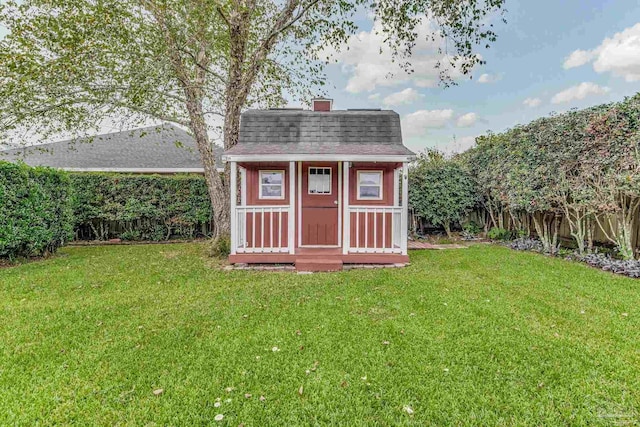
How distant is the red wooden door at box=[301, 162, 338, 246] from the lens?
7.85 m

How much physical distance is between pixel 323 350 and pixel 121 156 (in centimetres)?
1424

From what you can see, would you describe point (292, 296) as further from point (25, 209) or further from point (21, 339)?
point (25, 209)

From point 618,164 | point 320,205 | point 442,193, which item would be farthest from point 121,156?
point 618,164

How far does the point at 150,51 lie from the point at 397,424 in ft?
30.6

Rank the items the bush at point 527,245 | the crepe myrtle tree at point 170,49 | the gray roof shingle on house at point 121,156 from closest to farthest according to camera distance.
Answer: the crepe myrtle tree at point 170,49
the bush at point 527,245
the gray roof shingle on house at point 121,156

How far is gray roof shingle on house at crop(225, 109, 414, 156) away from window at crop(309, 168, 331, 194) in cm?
70

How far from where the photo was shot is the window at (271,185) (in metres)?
7.88

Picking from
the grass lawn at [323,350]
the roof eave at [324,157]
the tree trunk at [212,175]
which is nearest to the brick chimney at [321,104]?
the roof eave at [324,157]

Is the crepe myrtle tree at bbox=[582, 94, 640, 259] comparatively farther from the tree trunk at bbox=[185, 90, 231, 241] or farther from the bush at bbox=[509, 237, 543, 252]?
the tree trunk at bbox=[185, 90, 231, 241]

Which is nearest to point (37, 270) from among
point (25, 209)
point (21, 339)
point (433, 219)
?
point (25, 209)

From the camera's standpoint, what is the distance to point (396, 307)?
439 centimetres

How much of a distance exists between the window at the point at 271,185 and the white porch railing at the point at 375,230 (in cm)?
200

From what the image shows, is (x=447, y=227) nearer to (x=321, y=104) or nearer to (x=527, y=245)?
(x=527, y=245)

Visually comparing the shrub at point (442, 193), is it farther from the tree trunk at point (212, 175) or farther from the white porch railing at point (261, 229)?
the tree trunk at point (212, 175)
